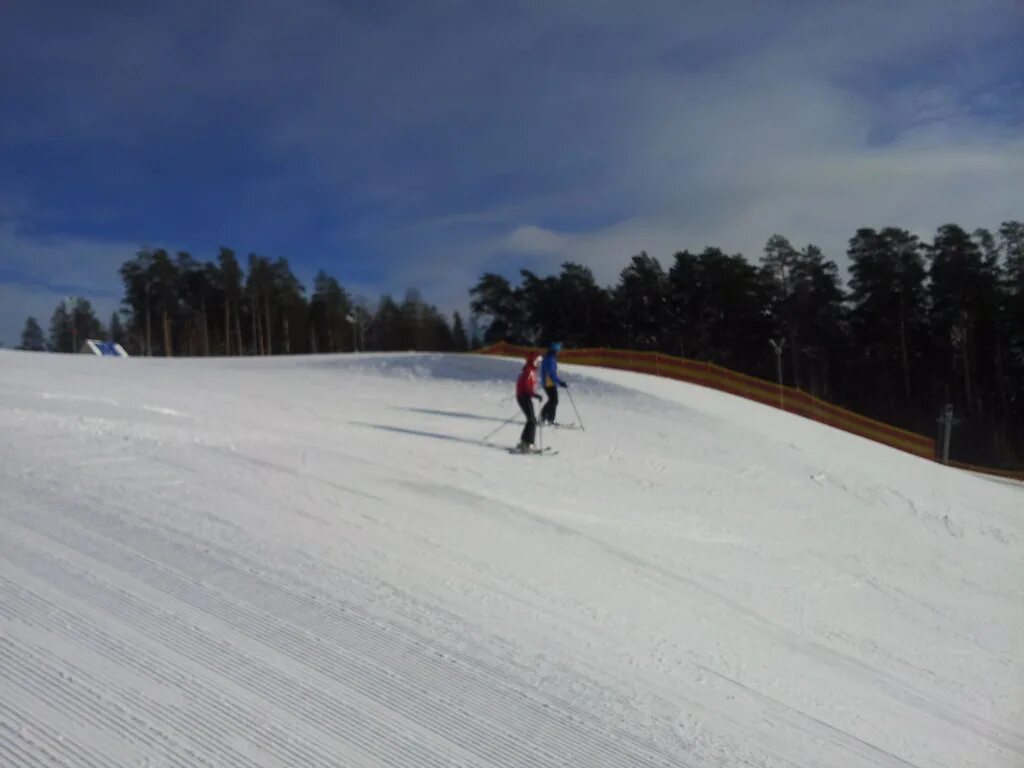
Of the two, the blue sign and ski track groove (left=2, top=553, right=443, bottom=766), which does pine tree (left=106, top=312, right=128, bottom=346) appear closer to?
the blue sign

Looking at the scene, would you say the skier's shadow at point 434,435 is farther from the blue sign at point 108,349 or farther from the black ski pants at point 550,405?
the blue sign at point 108,349

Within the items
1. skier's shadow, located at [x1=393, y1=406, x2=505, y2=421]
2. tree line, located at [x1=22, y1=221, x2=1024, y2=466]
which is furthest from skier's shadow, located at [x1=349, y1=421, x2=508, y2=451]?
tree line, located at [x1=22, y1=221, x2=1024, y2=466]

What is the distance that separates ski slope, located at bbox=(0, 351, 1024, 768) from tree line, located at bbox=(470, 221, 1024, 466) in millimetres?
33160

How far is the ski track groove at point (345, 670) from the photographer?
12.2 feet

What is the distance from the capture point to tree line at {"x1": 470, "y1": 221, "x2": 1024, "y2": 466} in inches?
1721

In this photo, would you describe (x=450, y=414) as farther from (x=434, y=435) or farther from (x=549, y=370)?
(x=434, y=435)

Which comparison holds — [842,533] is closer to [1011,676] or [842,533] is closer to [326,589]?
[1011,676]

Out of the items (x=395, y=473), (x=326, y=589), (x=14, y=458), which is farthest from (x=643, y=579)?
(x=14, y=458)

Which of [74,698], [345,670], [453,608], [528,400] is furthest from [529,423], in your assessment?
[74,698]

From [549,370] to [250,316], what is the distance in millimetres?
70987

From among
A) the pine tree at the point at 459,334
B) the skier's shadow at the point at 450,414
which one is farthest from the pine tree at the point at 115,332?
the skier's shadow at the point at 450,414

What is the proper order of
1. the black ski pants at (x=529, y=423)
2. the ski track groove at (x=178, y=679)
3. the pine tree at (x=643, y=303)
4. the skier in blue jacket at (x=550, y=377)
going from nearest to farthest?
the ski track groove at (x=178, y=679) → the black ski pants at (x=529, y=423) → the skier in blue jacket at (x=550, y=377) → the pine tree at (x=643, y=303)

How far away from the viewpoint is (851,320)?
52.1m

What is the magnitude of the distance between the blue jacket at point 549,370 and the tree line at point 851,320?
98.1 ft
